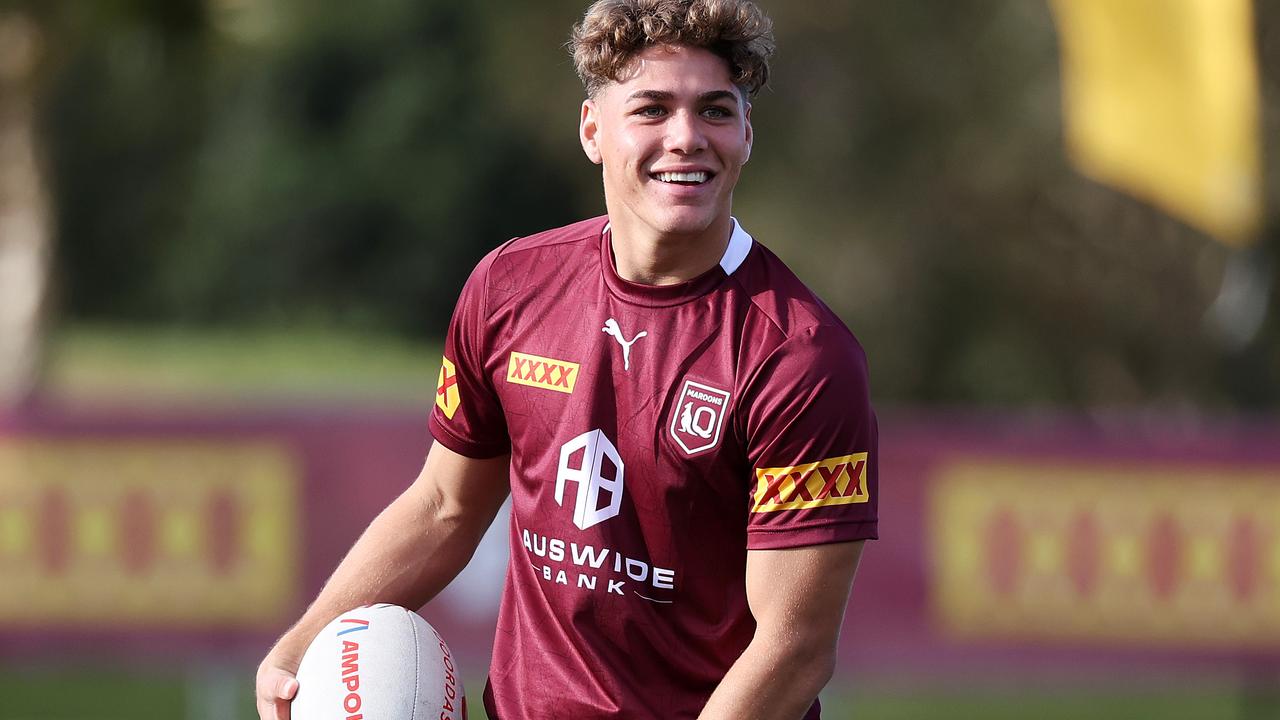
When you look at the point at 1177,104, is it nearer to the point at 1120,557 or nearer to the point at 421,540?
the point at 1120,557

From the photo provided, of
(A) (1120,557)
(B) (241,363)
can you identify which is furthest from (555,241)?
(B) (241,363)

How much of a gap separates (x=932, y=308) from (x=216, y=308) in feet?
82.6

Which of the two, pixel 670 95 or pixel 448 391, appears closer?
pixel 670 95

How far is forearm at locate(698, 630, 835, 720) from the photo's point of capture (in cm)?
318

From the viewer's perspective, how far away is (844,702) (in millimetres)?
10773

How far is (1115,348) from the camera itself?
21609mm

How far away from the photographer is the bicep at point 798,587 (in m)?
3.21

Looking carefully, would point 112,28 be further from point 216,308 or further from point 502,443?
point 216,308

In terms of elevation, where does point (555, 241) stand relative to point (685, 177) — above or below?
below

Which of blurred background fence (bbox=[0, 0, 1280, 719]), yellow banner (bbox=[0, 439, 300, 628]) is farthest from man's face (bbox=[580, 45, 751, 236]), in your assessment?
yellow banner (bbox=[0, 439, 300, 628])

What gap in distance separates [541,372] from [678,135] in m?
0.57

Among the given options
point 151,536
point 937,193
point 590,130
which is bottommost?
point 151,536

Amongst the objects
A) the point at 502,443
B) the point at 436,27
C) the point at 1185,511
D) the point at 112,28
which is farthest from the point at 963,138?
the point at 436,27

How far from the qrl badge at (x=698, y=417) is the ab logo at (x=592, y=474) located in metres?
0.15
